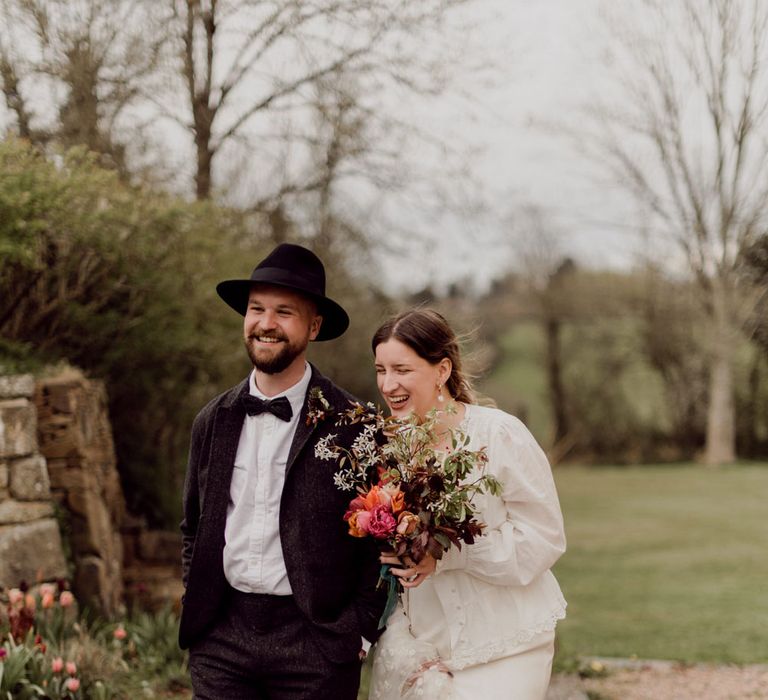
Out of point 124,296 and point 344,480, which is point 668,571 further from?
point 344,480

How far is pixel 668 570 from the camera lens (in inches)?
Answer: 458

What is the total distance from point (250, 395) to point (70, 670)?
7.47ft

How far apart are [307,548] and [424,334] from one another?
91 centimetres

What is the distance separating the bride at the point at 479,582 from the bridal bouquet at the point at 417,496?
13 centimetres

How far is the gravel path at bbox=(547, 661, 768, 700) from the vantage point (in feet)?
19.2

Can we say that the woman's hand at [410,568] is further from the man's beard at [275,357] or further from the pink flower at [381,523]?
the man's beard at [275,357]

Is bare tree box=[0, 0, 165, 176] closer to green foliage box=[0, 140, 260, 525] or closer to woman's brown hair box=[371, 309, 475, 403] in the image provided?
green foliage box=[0, 140, 260, 525]

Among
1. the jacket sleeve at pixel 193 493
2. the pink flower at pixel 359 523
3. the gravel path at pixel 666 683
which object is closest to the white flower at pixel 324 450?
the pink flower at pixel 359 523

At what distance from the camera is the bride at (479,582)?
3254mm

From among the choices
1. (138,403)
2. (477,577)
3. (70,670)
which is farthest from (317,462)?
(138,403)

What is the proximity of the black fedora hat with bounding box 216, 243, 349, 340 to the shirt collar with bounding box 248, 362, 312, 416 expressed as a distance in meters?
0.25

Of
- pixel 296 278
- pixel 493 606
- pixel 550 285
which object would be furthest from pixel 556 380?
pixel 296 278

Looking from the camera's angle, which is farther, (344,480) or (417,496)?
(344,480)

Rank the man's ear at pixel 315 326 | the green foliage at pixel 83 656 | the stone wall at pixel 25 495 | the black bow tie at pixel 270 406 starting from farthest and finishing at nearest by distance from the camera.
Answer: the stone wall at pixel 25 495 < the green foliage at pixel 83 656 < the man's ear at pixel 315 326 < the black bow tie at pixel 270 406
